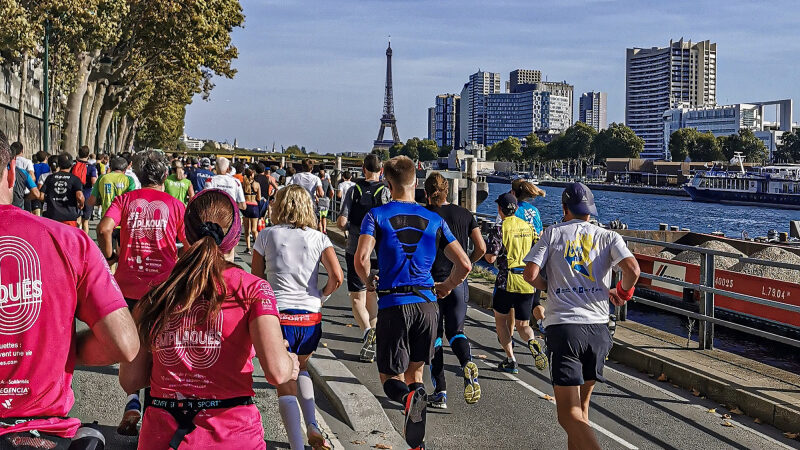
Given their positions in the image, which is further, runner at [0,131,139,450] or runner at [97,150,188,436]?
runner at [97,150,188,436]

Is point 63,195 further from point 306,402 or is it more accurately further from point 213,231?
point 213,231

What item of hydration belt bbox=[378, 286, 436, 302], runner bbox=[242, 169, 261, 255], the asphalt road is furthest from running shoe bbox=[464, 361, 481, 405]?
runner bbox=[242, 169, 261, 255]

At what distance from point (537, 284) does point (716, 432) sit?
8.04ft

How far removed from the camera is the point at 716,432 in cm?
714

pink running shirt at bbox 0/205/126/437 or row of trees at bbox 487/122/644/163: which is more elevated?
row of trees at bbox 487/122/644/163

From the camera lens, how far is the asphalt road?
6816mm

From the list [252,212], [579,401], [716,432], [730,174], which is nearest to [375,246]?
[579,401]

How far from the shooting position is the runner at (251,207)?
17.2m

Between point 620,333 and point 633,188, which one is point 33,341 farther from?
point 633,188

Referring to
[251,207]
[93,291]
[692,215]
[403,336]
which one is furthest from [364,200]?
[692,215]

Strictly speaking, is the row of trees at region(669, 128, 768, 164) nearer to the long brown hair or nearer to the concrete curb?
the concrete curb

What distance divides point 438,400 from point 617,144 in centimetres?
18416

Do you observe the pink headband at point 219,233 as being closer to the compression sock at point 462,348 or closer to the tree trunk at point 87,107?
the compression sock at point 462,348

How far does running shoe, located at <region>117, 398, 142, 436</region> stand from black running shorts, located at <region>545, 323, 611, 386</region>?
265 centimetres
